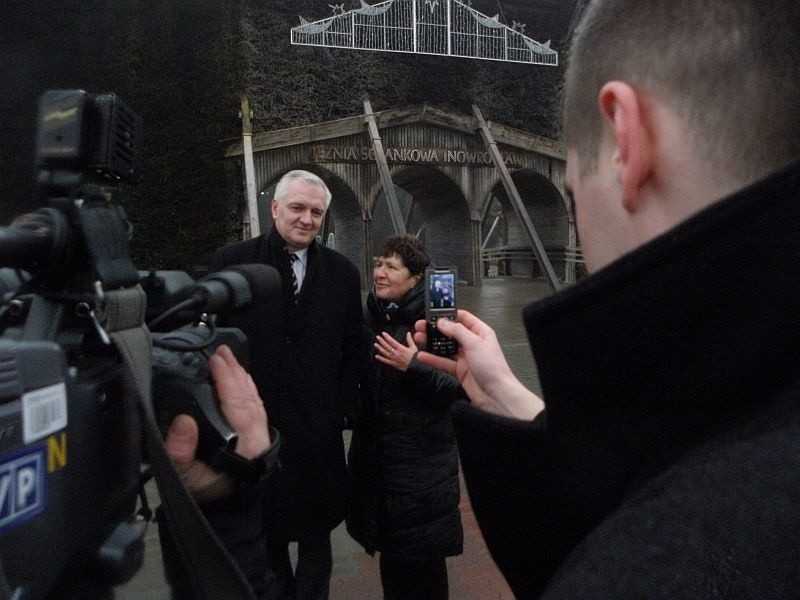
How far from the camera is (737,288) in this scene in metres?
0.62

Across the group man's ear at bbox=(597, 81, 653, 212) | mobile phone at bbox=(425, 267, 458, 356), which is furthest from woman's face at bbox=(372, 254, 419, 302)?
man's ear at bbox=(597, 81, 653, 212)

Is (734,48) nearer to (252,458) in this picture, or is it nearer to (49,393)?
(49,393)

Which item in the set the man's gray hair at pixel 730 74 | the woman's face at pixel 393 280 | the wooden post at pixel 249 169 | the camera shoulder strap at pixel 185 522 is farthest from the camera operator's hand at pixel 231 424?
the wooden post at pixel 249 169

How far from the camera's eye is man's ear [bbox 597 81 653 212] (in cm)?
71

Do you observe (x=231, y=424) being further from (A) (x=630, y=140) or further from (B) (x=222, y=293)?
(A) (x=630, y=140)

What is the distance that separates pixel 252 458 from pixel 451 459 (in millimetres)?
1691

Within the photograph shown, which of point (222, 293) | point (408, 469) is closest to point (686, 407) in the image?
point (222, 293)

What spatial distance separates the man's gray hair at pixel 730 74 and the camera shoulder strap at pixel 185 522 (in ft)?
2.51

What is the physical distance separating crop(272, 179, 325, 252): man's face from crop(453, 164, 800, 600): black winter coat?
2285 millimetres

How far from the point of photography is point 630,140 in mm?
711

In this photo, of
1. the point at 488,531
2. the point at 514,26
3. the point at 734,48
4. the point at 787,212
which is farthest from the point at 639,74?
the point at 514,26

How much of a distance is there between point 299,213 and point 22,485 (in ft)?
7.49

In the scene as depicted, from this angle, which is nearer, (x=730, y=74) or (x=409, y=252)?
(x=730, y=74)

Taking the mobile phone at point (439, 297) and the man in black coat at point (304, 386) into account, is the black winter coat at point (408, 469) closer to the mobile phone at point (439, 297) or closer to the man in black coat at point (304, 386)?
the man in black coat at point (304, 386)
